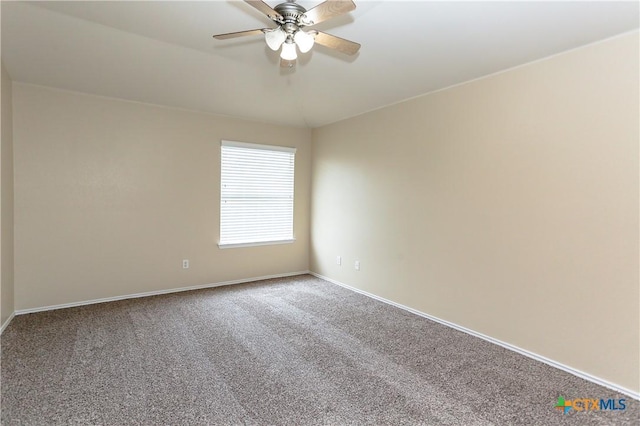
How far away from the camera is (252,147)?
4.90 metres

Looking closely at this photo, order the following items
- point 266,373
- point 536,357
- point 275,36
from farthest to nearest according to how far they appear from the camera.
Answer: point 536,357
point 266,373
point 275,36

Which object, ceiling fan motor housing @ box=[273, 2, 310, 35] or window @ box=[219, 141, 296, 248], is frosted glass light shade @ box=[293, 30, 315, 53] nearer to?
ceiling fan motor housing @ box=[273, 2, 310, 35]

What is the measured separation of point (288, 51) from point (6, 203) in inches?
126

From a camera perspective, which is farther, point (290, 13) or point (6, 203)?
point (6, 203)

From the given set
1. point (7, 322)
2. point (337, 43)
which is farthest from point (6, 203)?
point (337, 43)

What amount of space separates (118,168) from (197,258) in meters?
1.53

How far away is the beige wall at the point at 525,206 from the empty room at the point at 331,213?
0.02m

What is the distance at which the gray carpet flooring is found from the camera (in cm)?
200

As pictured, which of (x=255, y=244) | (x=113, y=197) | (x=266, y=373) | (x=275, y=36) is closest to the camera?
(x=275, y=36)

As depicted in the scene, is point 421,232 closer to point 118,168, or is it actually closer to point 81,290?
point 118,168

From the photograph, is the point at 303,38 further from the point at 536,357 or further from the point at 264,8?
the point at 536,357

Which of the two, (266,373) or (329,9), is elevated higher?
(329,9)

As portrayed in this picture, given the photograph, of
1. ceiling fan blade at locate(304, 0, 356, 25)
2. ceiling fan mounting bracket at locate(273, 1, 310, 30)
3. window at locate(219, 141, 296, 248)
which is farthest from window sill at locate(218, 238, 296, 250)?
ceiling fan blade at locate(304, 0, 356, 25)

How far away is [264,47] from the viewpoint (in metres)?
3.23
